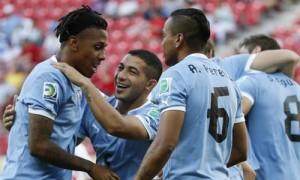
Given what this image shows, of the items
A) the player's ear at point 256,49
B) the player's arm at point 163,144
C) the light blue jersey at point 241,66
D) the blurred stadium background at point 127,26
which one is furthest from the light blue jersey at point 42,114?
the blurred stadium background at point 127,26

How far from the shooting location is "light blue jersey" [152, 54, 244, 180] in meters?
4.82

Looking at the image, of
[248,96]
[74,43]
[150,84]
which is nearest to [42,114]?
[74,43]

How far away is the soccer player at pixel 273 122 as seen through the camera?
6.43 metres

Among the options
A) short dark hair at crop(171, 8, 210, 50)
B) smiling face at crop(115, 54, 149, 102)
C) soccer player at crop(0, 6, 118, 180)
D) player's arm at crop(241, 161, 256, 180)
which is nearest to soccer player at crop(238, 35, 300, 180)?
player's arm at crop(241, 161, 256, 180)

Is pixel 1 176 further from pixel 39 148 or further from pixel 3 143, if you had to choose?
pixel 3 143

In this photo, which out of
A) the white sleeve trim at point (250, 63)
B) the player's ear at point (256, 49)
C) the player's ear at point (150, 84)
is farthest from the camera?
the player's ear at point (256, 49)

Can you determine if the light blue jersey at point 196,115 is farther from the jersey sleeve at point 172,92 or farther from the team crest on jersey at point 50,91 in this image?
the team crest on jersey at point 50,91

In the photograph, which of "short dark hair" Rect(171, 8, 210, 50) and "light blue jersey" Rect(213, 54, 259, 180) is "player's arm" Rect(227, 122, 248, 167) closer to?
"short dark hair" Rect(171, 8, 210, 50)

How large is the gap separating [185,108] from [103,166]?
2.65 feet

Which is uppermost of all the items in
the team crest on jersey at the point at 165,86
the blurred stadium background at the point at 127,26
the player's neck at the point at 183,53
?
the player's neck at the point at 183,53

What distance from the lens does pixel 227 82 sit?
16.7 feet

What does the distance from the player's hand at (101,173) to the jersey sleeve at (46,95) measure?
1.38 ft

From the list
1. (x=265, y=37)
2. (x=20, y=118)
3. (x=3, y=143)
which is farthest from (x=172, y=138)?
(x=3, y=143)

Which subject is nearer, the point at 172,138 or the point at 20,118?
the point at 172,138
